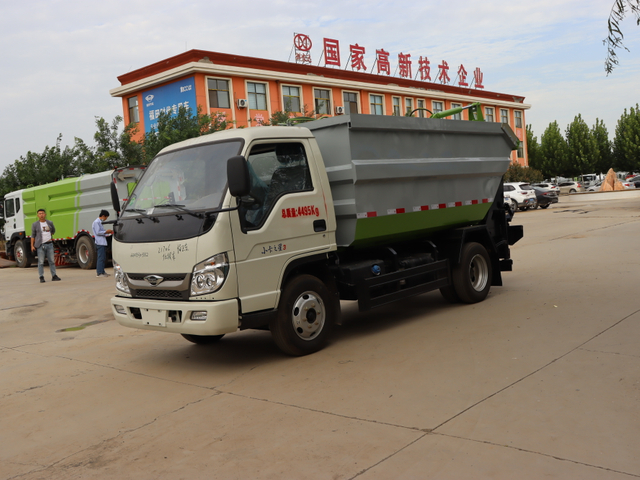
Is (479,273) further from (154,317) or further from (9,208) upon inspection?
(9,208)

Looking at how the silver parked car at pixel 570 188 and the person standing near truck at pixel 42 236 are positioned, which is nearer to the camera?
the person standing near truck at pixel 42 236

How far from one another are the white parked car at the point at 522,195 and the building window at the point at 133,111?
21592 mm

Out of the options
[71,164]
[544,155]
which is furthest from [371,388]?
[544,155]

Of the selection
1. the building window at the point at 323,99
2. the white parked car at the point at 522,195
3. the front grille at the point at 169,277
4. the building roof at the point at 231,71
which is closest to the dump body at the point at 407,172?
the front grille at the point at 169,277

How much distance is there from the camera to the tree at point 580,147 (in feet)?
227

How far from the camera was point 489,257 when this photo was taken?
30.1 ft

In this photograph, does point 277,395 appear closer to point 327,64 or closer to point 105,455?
point 105,455

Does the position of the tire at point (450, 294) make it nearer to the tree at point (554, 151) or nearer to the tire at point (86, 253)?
the tire at point (86, 253)

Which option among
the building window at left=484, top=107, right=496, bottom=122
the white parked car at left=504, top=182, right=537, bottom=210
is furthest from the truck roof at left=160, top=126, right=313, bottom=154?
the building window at left=484, top=107, right=496, bottom=122

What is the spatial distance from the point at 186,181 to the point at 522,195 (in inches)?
1196

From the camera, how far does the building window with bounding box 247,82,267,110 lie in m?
35.1

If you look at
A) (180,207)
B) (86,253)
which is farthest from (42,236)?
(180,207)

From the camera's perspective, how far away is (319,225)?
653cm

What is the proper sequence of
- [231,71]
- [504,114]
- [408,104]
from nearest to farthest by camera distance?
1. [231,71]
2. [408,104]
3. [504,114]
